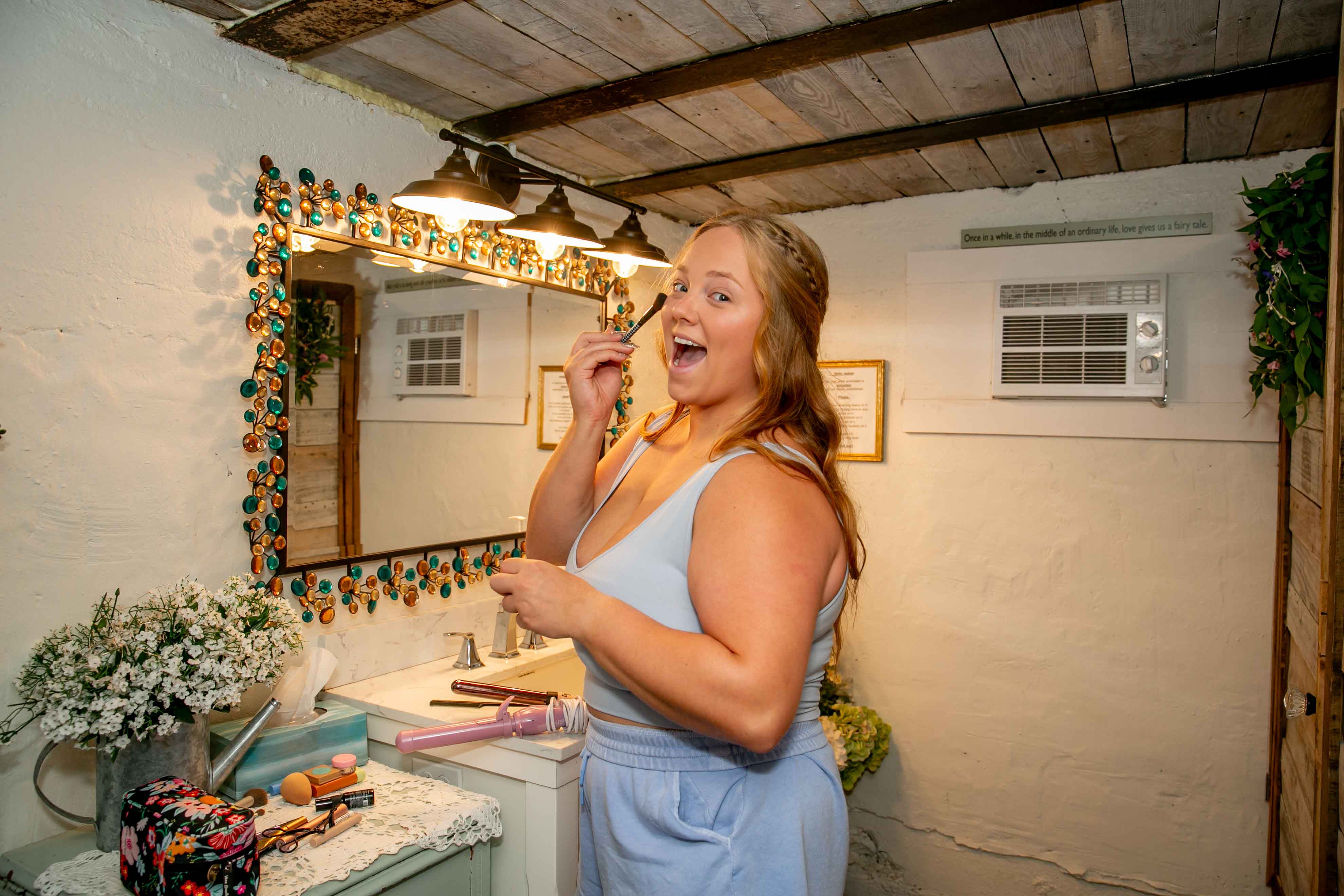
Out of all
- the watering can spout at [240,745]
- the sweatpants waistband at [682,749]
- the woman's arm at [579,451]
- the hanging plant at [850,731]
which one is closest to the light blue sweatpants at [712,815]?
the sweatpants waistband at [682,749]

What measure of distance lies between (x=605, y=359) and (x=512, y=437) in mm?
1121

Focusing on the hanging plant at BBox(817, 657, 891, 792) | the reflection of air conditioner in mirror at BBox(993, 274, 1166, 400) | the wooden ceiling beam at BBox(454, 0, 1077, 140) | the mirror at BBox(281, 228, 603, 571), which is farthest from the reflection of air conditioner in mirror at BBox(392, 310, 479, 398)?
the reflection of air conditioner in mirror at BBox(993, 274, 1166, 400)

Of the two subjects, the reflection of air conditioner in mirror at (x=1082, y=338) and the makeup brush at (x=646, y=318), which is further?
the reflection of air conditioner in mirror at (x=1082, y=338)

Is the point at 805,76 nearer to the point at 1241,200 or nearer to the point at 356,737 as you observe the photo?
the point at 1241,200

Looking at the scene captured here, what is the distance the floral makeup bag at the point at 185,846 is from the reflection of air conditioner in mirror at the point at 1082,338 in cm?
226

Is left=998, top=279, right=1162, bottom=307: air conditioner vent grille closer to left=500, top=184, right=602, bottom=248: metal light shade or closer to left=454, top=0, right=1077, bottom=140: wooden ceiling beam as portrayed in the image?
left=454, top=0, right=1077, bottom=140: wooden ceiling beam

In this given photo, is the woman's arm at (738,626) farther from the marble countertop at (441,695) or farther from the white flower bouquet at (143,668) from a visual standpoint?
the white flower bouquet at (143,668)

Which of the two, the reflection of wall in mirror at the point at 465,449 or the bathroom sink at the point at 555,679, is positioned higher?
the reflection of wall in mirror at the point at 465,449

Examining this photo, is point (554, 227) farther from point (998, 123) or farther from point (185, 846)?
point (185, 846)

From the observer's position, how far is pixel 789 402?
3.89 ft

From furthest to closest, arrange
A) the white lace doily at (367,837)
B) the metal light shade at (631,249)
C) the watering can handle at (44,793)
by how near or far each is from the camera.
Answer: the metal light shade at (631,249), the watering can handle at (44,793), the white lace doily at (367,837)

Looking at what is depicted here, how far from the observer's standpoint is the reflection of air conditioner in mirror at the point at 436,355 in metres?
2.03

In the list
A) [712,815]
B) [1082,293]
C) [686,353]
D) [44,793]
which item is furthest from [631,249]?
[44,793]

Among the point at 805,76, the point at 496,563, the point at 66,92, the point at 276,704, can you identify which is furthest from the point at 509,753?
the point at 805,76
